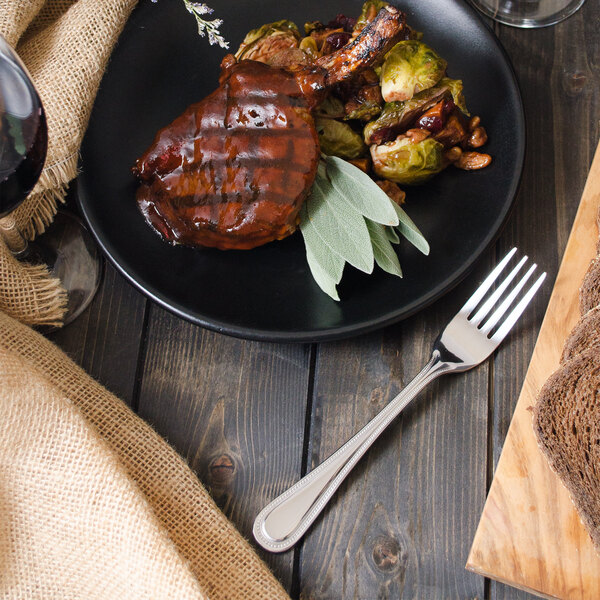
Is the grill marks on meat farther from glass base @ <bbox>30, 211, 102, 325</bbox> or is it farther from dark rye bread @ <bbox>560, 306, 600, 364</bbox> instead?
dark rye bread @ <bbox>560, 306, 600, 364</bbox>

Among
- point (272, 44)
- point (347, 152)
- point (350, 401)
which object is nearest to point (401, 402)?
point (350, 401)

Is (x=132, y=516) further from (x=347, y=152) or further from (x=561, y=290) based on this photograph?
(x=561, y=290)

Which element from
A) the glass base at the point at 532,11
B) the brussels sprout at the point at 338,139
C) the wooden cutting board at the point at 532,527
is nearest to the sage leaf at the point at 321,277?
the brussels sprout at the point at 338,139

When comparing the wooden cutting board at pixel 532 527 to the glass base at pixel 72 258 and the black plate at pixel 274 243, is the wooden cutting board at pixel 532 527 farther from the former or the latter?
the glass base at pixel 72 258

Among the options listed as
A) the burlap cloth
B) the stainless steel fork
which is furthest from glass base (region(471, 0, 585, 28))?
the burlap cloth

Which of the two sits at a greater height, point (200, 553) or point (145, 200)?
point (145, 200)
